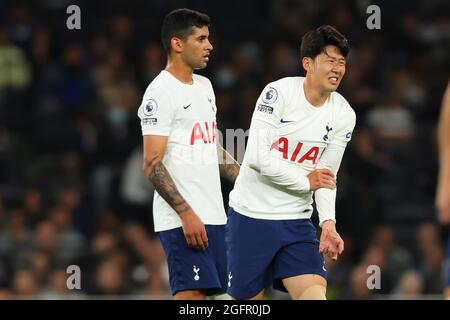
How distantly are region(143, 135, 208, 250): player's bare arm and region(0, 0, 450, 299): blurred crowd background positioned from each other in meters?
3.87

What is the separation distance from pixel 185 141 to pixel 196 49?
0.56m

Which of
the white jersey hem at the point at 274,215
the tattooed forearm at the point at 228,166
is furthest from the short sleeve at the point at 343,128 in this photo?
the tattooed forearm at the point at 228,166

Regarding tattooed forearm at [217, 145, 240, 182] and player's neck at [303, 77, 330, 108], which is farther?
tattooed forearm at [217, 145, 240, 182]

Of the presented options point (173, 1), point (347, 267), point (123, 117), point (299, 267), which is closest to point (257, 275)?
point (299, 267)

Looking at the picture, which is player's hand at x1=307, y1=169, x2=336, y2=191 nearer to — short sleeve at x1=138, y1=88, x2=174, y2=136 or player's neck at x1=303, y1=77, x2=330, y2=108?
player's neck at x1=303, y1=77, x2=330, y2=108

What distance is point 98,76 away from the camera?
14062 mm

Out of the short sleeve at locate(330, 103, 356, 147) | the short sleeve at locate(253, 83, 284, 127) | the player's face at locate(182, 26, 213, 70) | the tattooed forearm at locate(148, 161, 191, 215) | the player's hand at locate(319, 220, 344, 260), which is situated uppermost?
the player's face at locate(182, 26, 213, 70)

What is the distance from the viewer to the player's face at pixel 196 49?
7.03 m

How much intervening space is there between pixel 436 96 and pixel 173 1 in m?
3.66

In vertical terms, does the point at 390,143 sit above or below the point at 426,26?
below

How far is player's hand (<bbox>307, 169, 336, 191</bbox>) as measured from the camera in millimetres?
6871

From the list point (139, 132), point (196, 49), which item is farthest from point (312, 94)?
point (139, 132)

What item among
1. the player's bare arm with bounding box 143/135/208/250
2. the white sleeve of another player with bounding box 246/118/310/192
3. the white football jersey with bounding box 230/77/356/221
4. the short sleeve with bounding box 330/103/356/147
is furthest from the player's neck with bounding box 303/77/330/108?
the player's bare arm with bounding box 143/135/208/250

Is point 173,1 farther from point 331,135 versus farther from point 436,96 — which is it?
point 331,135
